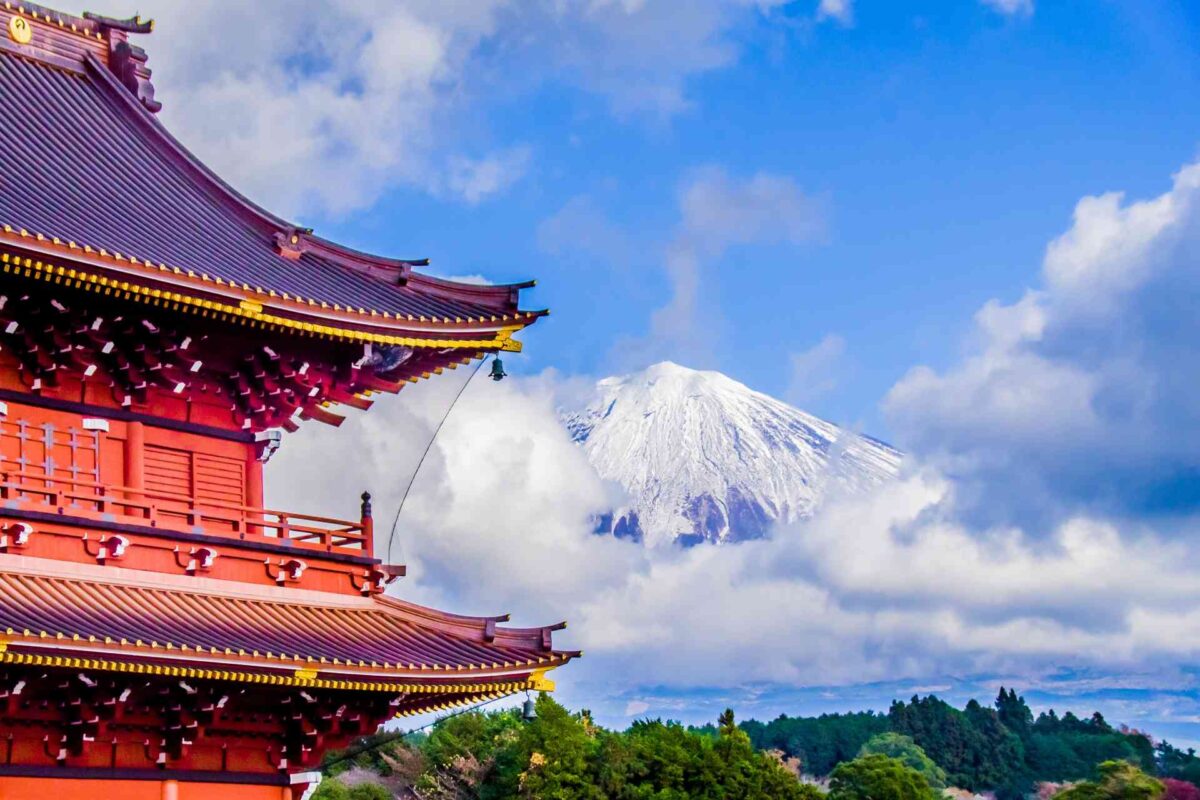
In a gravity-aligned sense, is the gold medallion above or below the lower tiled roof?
above

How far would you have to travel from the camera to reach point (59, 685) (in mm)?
15922

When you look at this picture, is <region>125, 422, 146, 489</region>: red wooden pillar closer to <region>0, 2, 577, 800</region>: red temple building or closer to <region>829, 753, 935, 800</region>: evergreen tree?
<region>0, 2, 577, 800</region>: red temple building

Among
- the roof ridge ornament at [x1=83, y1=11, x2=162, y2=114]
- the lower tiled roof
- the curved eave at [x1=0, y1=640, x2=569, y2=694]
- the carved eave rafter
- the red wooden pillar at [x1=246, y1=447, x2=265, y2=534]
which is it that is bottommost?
the curved eave at [x1=0, y1=640, x2=569, y2=694]

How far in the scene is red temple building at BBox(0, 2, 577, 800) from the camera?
1628cm

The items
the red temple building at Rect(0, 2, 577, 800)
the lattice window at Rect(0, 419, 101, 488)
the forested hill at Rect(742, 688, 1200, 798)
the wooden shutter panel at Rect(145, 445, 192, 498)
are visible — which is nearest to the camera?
the red temple building at Rect(0, 2, 577, 800)

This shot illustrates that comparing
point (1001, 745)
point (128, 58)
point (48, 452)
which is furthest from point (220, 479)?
point (1001, 745)

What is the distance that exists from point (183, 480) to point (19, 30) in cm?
713

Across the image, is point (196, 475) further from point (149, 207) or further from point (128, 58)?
point (128, 58)

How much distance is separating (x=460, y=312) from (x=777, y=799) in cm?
4438

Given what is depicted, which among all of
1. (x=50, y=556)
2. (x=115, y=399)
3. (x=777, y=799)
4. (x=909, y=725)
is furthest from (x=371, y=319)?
(x=909, y=725)

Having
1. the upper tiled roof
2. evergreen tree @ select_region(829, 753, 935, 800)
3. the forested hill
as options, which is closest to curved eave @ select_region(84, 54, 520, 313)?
the upper tiled roof

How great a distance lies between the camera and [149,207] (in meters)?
19.4

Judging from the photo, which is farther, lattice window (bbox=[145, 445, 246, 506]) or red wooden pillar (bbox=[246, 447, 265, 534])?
red wooden pillar (bbox=[246, 447, 265, 534])

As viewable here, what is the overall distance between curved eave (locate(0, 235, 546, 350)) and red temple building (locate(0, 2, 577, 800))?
0.03 meters
